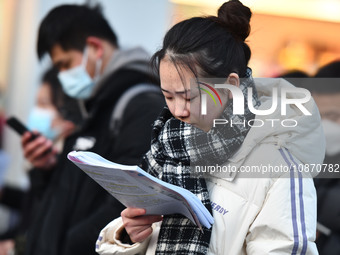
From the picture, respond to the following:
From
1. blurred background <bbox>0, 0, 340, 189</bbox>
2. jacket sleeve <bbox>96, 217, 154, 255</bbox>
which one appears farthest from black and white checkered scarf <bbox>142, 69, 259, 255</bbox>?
blurred background <bbox>0, 0, 340, 189</bbox>

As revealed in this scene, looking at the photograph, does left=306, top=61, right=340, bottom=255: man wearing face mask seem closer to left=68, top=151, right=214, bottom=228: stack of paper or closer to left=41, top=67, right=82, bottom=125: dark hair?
left=68, top=151, right=214, bottom=228: stack of paper

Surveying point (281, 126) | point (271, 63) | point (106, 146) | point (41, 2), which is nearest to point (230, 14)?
point (281, 126)

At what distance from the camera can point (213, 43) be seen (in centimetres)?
179

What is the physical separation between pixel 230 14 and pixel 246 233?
24.5 inches

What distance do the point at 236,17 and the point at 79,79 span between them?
4.72 ft

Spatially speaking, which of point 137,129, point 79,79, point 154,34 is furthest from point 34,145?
point 154,34

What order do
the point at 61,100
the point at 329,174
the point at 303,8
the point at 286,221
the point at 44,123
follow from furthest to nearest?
1. the point at 303,8
2. the point at 44,123
3. the point at 61,100
4. the point at 329,174
5. the point at 286,221

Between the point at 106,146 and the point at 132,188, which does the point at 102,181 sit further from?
the point at 106,146

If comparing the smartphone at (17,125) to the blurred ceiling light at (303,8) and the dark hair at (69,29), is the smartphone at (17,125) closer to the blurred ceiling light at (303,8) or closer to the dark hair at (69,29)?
the dark hair at (69,29)

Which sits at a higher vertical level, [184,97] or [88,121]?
[184,97]

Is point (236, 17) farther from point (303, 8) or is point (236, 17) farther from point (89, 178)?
point (303, 8)

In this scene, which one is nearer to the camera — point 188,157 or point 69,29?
point 188,157

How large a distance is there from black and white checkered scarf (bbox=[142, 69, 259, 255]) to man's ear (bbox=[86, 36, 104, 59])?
1.42 metres

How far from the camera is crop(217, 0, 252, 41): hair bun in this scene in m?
1.84
